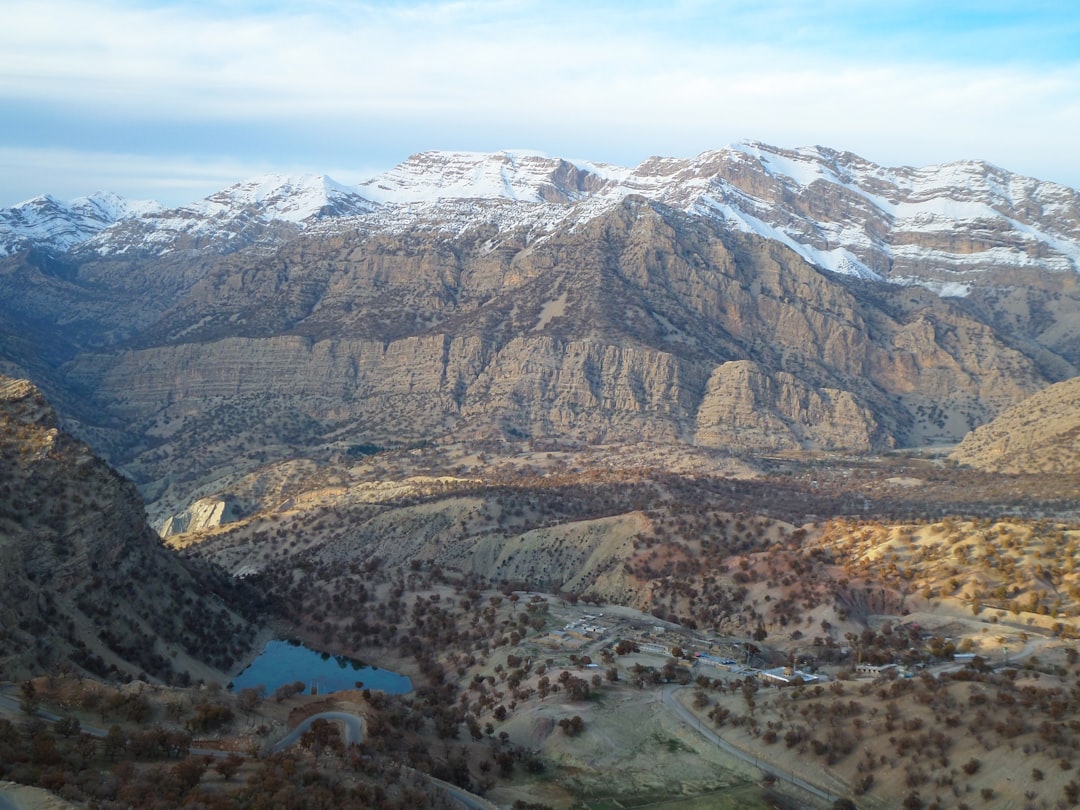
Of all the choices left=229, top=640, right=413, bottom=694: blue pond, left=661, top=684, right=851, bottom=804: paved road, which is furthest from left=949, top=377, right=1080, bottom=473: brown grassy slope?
left=661, top=684, right=851, bottom=804: paved road

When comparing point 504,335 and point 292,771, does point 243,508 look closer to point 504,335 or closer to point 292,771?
point 504,335

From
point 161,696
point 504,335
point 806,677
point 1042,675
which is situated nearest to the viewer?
point 161,696

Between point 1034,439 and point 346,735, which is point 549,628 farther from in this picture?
point 1034,439

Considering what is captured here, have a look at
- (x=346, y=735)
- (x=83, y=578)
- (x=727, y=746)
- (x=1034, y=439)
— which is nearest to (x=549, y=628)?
(x=727, y=746)

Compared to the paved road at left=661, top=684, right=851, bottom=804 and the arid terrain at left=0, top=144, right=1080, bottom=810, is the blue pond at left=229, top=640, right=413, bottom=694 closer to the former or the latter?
the arid terrain at left=0, top=144, right=1080, bottom=810

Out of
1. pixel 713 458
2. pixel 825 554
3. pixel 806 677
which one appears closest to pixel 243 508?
pixel 713 458

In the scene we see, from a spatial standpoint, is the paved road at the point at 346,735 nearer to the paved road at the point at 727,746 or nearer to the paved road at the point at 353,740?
the paved road at the point at 353,740
